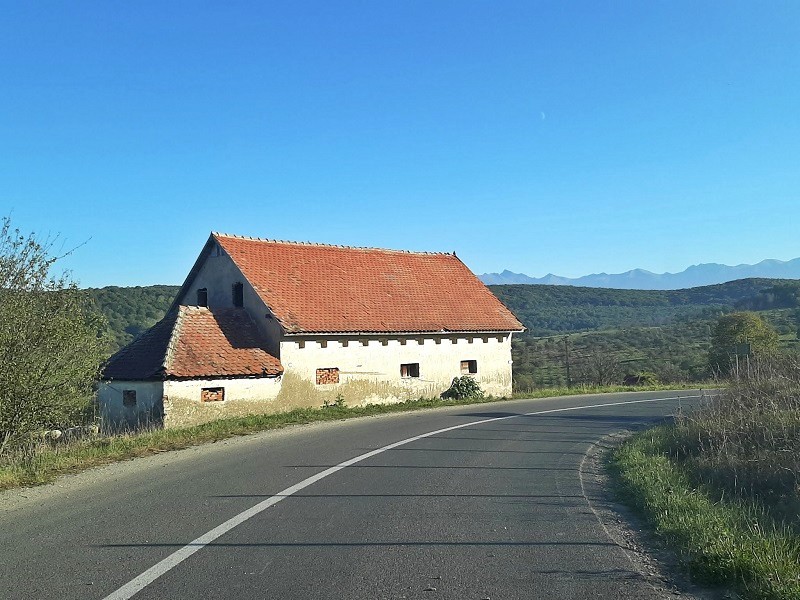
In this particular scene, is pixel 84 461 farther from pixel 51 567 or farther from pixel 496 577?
pixel 496 577

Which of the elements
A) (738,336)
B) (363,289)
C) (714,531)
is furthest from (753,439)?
(738,336)

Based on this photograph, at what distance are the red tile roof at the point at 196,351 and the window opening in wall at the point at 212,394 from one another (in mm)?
487

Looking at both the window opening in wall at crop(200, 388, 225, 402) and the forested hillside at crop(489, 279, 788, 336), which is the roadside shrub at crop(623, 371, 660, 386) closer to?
the window opening in wall at crop(200, 388, 225, 402)

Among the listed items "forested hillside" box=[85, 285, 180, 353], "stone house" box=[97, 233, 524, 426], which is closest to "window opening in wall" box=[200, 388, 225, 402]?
"stone house" box=[97, 233, 524, 426]

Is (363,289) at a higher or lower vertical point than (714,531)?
higher

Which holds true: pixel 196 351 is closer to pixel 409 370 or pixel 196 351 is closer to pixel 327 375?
pixel 327 375

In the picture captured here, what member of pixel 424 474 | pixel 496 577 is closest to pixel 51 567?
pixel 496 577

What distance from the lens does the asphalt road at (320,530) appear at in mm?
5379

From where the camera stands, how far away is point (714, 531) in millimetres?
6559

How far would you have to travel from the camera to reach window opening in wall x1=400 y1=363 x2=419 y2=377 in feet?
91.0

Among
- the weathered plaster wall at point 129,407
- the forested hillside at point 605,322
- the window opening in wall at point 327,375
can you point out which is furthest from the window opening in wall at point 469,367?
the weathered plaster wall at point 129,407

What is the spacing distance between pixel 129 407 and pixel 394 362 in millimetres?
10189

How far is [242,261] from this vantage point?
26.7 meters

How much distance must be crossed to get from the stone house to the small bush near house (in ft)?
1.02
